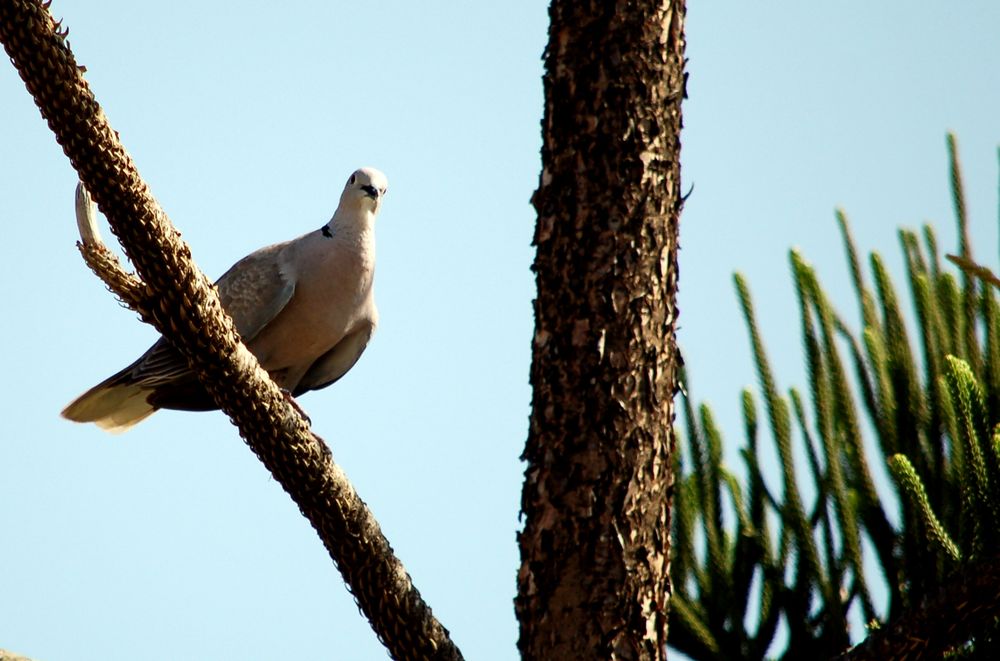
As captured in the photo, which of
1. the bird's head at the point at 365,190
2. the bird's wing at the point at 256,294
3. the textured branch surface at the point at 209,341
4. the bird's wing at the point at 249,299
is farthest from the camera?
the bird's head at the point at 365,190

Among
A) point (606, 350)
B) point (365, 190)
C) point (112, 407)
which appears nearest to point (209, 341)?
point (606, 350)

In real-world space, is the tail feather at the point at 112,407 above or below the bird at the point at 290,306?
below

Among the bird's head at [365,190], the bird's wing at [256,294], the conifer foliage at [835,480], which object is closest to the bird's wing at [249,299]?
the bird's wing at [256,294]

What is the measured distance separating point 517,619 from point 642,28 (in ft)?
4.52

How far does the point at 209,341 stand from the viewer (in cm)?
275

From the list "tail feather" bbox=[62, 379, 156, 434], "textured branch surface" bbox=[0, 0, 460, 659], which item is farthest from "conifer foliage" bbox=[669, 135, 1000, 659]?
"tail feather" bbox=[62, 379, 156, 434]

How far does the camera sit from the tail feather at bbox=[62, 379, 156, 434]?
17.5ft

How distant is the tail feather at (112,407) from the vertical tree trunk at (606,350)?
3162 millimetres

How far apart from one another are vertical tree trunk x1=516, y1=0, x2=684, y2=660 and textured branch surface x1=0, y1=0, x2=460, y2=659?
0.47m

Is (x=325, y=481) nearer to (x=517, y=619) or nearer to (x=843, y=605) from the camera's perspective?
(x=517, y=619)

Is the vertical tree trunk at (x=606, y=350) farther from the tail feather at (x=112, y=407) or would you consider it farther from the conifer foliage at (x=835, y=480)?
the tail feather at (x=112, y=407)

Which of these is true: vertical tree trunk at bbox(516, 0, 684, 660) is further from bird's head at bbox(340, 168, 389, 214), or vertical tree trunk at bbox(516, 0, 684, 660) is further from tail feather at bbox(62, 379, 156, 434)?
tail feather at bbox(62, 379, 156, 434)

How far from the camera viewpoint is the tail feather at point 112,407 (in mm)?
5332

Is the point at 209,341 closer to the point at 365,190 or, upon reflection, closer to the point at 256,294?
the point at 256,294
